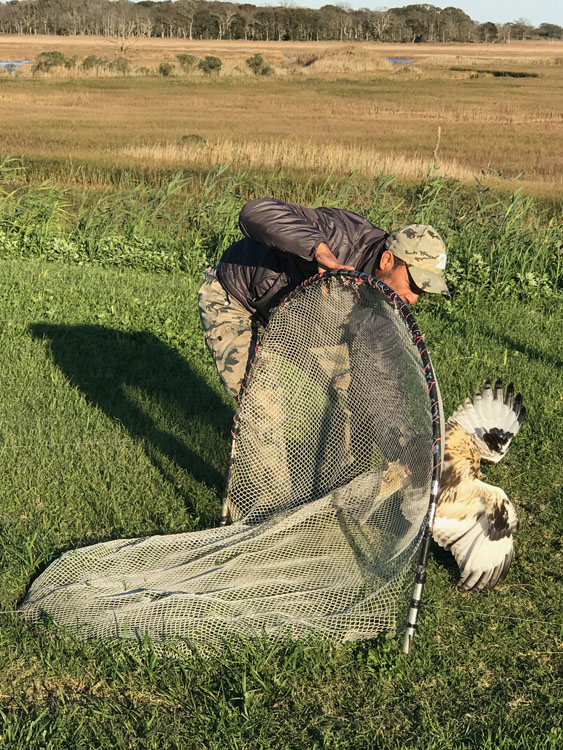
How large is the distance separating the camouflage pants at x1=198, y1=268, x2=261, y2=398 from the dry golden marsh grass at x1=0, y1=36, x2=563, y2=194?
8080mm

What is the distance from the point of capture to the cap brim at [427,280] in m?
3.88

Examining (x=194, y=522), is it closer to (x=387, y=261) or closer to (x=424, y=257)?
(x=387, y=261)

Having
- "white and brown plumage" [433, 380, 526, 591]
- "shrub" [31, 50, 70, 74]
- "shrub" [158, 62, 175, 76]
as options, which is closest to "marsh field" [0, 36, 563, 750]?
"white and brown plumage" [433, 380, 526, 591]

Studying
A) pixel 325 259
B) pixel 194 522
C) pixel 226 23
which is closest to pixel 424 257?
pixel 325 259

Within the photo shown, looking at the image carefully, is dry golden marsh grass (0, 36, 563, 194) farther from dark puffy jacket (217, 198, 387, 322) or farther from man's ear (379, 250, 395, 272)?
man's ear (379, 250, 395, 272)

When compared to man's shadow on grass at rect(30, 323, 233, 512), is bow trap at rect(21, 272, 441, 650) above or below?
above

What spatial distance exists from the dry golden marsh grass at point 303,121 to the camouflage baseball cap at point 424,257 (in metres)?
8.65

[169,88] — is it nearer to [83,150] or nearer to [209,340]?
[83,150]

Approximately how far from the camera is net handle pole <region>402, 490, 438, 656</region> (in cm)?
340

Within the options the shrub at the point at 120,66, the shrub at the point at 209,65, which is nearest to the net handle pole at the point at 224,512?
the shrub at the point at 120,66

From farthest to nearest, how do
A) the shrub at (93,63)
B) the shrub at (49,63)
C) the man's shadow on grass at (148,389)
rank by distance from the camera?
the shrub at (93,63), the shrub at (49,63), the man's shadow on grass at (148,389)

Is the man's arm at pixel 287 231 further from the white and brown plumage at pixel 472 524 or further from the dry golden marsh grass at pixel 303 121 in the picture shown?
the dry golden marsh grass at pixel 303 121

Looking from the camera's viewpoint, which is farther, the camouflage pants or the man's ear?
the camouflage pants

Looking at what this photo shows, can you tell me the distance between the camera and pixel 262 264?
468 centimetres
